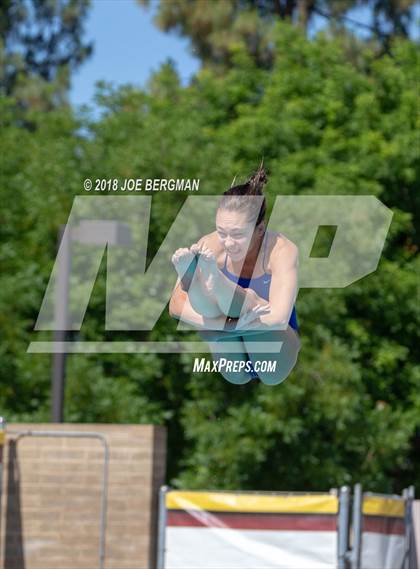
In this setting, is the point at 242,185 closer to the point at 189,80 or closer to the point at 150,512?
the point at 150,512

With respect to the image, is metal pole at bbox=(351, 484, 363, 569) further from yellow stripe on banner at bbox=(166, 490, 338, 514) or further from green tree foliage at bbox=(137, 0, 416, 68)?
green tree foliage at bbox=(137, 0, 416, 68)

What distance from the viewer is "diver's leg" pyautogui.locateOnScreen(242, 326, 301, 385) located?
18.8 ft

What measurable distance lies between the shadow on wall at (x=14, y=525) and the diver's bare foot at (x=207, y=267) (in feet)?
53.2

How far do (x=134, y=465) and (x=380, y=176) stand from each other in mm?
11541

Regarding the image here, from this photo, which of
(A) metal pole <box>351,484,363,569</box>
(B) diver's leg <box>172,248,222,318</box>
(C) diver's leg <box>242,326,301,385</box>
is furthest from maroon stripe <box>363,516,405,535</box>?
(B) diver's leg <box>172,248,222,318</box>

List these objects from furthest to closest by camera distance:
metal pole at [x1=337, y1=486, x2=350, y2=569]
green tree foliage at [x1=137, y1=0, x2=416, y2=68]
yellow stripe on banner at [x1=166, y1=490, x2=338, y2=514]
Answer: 1. green tree foliage at [x1=137, y1=0, x2=416, y2=68]
2. yellow stripe on banner at [x1=166, y1=490, x2=338, y2=514]
3. metal pole at [x1=337, y1=486, x2=350, y2=569]

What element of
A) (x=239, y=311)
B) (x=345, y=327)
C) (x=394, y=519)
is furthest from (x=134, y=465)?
(x=239, y=311)

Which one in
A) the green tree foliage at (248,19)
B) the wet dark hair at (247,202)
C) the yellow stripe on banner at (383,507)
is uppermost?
the green tree foliage at (248,19)

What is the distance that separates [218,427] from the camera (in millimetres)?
28891

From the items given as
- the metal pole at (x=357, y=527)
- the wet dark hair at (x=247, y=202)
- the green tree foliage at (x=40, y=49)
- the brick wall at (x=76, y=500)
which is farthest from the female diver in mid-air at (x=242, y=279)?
the green tree foliage at (x=40, y=49)

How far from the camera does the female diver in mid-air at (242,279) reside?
519 cm

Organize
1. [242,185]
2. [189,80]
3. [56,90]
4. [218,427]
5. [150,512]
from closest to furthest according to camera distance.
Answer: [242,185], [150,512], [218,427], [189,80], [56,90]

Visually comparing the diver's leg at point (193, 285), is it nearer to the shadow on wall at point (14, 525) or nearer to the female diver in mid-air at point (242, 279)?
the female diver in mid-air at point (242, 279)

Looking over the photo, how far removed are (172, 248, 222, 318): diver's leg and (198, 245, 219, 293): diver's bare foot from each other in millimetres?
23
